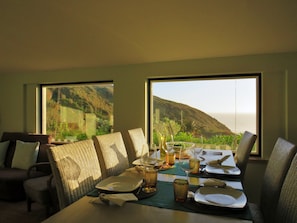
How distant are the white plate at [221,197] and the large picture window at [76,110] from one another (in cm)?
273

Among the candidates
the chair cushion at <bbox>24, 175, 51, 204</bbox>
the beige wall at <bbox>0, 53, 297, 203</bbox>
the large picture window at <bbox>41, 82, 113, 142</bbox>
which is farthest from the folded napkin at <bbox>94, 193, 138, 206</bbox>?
the large picture window at <bbox>41, 82, 113, 142</bbox>

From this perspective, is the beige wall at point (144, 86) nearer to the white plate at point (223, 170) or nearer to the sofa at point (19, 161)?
the sofa at point (19, 161)

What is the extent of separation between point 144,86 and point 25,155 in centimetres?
218

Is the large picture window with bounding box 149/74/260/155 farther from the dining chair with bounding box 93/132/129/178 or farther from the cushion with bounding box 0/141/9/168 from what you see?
the cushion with bounding box 0/141/9/168

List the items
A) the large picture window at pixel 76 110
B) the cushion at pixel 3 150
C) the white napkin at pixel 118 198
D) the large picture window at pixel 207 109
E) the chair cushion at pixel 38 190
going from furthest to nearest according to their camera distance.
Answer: the large picture window at pixel 76 110 → the cushion at pixel 3 150 → the large picture window at pixel 207 109 → the chair cushion at pixel 38 190 → the white napkin at pixel 118 198

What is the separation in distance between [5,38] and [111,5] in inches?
58.8

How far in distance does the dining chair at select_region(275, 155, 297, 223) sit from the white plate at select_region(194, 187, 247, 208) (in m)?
0.25

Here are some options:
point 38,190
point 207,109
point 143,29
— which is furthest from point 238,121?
point 38,190

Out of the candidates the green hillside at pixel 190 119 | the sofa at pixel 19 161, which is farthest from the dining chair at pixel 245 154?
the sofa at pixel 19 161

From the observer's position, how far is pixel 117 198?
117cm

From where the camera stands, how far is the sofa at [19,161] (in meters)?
3.07

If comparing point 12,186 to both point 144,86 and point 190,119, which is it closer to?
point 144,86

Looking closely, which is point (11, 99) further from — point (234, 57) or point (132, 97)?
point (234, 57)

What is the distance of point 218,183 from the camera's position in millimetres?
1458
